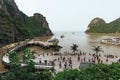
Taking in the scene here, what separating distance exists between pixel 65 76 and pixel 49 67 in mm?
38135

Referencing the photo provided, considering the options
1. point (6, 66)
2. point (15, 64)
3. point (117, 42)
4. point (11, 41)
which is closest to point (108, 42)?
point (117, 42)

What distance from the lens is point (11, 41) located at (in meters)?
185

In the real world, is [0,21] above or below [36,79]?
above

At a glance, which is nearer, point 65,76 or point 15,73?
point 65,76

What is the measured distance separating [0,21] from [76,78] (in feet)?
485

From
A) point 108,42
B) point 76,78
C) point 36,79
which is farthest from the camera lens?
point 108,42

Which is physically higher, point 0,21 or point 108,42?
point 0,21

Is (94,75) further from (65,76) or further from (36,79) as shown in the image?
(36,79)

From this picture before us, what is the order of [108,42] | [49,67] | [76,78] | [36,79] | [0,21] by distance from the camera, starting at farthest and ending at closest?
[108,42], [0,21], [49,67], [36,79], [76,78]

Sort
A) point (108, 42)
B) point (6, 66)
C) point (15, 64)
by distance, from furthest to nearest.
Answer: point (108, 42) < point (6, 66) < point (15, 64)

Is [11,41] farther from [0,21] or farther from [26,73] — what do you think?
[26,73]

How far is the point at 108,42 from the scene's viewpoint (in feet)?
635

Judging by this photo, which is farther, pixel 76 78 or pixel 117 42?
pixel 117 42

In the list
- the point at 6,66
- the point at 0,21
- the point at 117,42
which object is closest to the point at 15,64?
the point at 6,66
